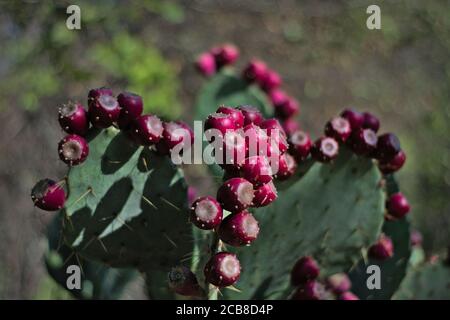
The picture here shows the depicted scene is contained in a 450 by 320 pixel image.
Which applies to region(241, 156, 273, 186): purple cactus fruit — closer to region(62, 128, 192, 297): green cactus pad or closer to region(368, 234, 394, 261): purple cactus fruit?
region(62, 128, 192, 297): green cactus pad

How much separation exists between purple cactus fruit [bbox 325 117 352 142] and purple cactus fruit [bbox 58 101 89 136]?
1.90 ft

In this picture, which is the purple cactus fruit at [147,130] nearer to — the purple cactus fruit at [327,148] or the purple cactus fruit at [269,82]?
the purple cactus fruit at [327,148]

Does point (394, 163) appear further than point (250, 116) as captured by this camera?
Yes

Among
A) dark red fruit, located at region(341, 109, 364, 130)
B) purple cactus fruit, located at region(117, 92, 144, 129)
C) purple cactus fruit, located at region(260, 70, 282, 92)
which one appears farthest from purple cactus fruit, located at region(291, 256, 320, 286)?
purple cactus fruit, located at region(260, 70, 282, 92)

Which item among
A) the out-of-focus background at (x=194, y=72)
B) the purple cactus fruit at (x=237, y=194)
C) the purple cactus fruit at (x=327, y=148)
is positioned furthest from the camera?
the out-of-focus background at (x=194, y=72)

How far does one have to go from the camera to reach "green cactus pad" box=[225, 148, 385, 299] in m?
1.60

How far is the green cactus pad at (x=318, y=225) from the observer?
160 centimetres

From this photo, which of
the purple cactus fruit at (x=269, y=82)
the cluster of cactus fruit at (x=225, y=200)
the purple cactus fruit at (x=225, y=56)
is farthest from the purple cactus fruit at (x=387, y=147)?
the purple cactus fruit at (x=225, y=56)

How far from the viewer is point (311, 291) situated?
62.3 inches

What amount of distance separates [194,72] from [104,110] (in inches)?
131

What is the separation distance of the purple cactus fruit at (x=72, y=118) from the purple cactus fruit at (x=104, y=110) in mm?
21

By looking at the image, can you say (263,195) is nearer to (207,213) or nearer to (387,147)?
(207,213)

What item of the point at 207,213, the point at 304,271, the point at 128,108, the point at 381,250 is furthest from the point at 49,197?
the point at 381,250

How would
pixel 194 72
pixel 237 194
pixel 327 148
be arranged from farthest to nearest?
pixel 194 72 → pixel 327 148 → pixel 237 194
